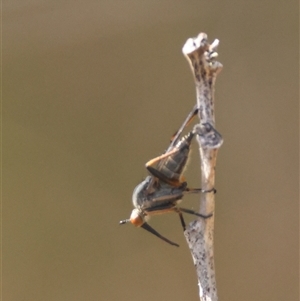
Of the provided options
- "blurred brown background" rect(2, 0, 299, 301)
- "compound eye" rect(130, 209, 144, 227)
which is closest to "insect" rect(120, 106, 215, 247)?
"compound eye" rect(130, 209, 144, 227)

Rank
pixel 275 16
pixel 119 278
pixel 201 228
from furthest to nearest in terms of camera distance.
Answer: pixel 119 278
pixel 275 16
pixel 201 228

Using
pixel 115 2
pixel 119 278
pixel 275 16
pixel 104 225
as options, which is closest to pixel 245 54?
pixel 275 16

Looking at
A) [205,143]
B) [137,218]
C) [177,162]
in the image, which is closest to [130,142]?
[137,218]

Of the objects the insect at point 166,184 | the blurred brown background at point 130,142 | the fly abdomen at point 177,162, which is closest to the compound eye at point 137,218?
the insect at point 166,184

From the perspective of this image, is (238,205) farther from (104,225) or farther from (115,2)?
(115,2)

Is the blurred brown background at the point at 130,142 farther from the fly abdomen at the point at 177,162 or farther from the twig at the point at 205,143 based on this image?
the twig at the point at 205,143

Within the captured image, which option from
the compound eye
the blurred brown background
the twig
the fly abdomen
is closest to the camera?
the twig

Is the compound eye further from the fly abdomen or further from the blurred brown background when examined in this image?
the blurred brown background
